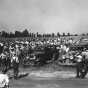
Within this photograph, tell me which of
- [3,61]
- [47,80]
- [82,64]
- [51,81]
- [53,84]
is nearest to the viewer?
[53,84]

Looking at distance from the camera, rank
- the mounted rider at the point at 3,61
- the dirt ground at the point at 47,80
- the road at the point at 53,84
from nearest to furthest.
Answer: the road at the point at 53,84, the dirt ground at the point at 47,80, the mounted rider at the point at 3,61

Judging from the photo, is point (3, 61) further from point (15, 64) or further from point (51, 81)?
point (51, 81)

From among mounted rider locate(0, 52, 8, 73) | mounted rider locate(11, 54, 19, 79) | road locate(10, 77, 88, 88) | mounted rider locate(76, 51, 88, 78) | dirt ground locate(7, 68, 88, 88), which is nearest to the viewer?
road locate(10, 77, 88, 88)

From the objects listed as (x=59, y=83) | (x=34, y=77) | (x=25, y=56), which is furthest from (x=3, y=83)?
(x=25, y=56)

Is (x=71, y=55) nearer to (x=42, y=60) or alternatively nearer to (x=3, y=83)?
(x=42, y=60)

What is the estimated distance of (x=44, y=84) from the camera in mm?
17250

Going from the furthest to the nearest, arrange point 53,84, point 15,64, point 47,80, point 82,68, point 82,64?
point 82,68 → point 82,64 → point 15,64 → point 47,80 → point 53,84

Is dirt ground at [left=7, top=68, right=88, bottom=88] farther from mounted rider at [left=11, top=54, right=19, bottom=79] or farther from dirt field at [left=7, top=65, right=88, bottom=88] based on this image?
mounted rider at [left=11, top=54, right=19, bottom=79]

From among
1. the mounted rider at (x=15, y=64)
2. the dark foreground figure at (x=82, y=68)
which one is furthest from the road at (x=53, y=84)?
the mounted rider at (x=15, y=64)

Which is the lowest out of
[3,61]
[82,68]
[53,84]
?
[53,84]

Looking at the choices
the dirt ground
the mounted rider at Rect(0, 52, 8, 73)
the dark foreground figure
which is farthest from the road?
the mounted rider at Rect(0, 52, 8, 73)

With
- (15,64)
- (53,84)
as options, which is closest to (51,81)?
(53,84)

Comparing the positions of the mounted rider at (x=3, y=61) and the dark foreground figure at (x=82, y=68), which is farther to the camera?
the mounted rider at (x=3, y=61)

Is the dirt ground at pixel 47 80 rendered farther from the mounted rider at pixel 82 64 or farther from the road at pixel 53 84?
the mounted rider at pixel 82 64
